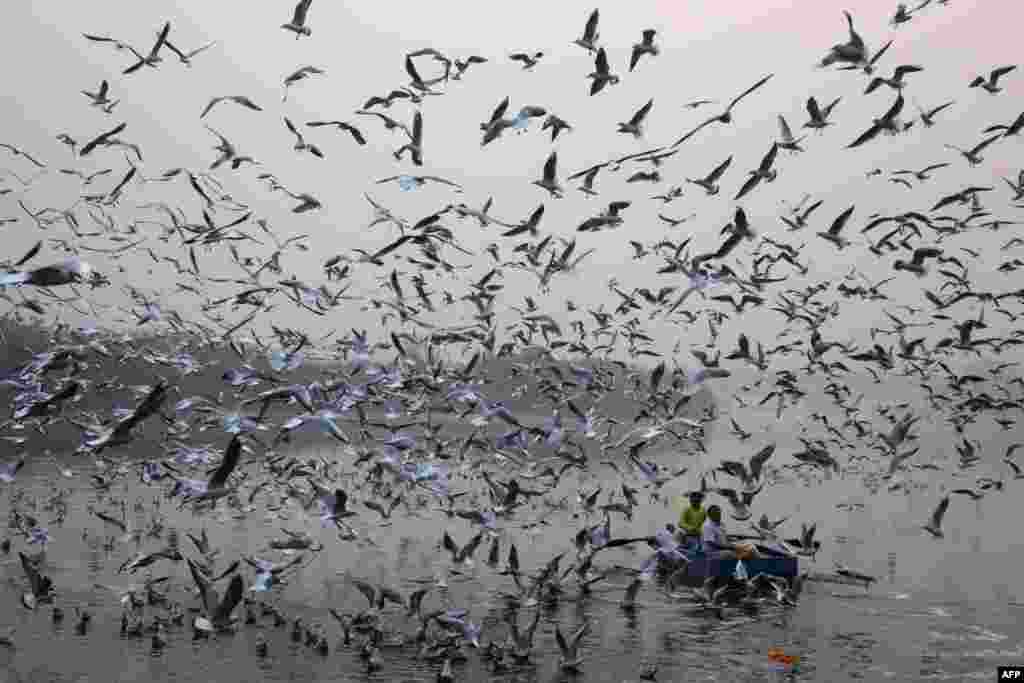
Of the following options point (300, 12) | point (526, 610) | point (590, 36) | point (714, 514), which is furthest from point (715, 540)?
point (300, 12)

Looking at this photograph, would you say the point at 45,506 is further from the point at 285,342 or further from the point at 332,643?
the point at 332,643

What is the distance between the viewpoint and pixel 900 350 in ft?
85.5

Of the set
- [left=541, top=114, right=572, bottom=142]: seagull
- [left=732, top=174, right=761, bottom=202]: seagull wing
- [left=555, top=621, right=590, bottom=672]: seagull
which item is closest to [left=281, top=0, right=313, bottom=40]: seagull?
[left=541, top=114, right=572, bottom=142]: seagull

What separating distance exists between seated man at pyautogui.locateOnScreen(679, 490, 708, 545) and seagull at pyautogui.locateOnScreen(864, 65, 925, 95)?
585 inches

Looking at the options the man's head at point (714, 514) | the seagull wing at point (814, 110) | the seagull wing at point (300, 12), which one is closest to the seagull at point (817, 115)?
the seagull wing at point (814, 110)

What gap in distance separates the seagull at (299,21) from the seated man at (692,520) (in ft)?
57.7

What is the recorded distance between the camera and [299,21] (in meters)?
17.3

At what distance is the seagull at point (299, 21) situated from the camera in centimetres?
1719

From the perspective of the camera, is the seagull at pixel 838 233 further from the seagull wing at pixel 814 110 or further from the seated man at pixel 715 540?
the seated man at pixel 715 540

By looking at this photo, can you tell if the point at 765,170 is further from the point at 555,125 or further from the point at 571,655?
the point at 571,655

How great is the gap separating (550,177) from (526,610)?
48.3ft

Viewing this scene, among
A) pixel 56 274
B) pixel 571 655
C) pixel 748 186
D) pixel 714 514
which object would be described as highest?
pixel 748 186

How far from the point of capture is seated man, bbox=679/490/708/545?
2848cm

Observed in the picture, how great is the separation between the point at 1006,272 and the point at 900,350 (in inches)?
129
